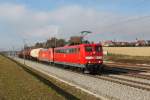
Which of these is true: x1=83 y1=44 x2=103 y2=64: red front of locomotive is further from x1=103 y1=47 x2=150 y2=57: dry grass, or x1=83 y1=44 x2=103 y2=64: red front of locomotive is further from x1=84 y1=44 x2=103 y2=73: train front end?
x1=103 y1=47 x2=150 y2=57: dry grass

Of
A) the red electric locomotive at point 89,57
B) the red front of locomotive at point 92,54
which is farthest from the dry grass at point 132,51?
the red front of locomotive at point 92,54

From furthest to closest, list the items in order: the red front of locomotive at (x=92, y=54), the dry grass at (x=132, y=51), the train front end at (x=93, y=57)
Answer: the dry grass at (x=132, y=51)
the red front of locomotive at (x=92, y=54)
the train front end at (x=93, y=57)

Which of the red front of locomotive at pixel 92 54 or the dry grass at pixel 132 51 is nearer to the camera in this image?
the red front of locomotive at pixel 92 54

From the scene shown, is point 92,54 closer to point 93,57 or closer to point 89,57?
point 93,57

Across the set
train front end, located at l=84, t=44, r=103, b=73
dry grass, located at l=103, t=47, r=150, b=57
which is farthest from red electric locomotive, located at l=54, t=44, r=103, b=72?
dry grass, located at l=103, t=47, r=150, b=57

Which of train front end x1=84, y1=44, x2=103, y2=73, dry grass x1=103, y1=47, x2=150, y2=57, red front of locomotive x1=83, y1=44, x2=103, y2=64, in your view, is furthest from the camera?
dry grass x1=103, y1=47, x2=150, y2=57

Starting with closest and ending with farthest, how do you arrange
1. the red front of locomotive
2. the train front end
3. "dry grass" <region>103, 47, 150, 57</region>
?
the train front end, the red front of locomotive, "dry grass" <region>103, 47, 150, 57</region>

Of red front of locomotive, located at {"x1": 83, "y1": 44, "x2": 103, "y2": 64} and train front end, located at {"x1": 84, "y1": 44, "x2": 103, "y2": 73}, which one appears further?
red front of locomotive, located at {"x1": 83, "y1": 44, "x2": 103, "y2": 64}

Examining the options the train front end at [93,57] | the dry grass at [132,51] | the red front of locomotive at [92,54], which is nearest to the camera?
the train front end at [93,57]

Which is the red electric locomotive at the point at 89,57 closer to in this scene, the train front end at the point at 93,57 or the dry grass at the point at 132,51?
the train front end at the point at 93,57

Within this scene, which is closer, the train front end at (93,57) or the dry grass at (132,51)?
the train front end at (93,57)

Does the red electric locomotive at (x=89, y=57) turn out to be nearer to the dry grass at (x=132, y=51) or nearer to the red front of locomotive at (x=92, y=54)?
the red front of locomotive at (x=92, y=54)

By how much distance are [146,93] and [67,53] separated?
21.7m

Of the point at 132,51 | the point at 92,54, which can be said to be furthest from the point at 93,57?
the point at 132,51
